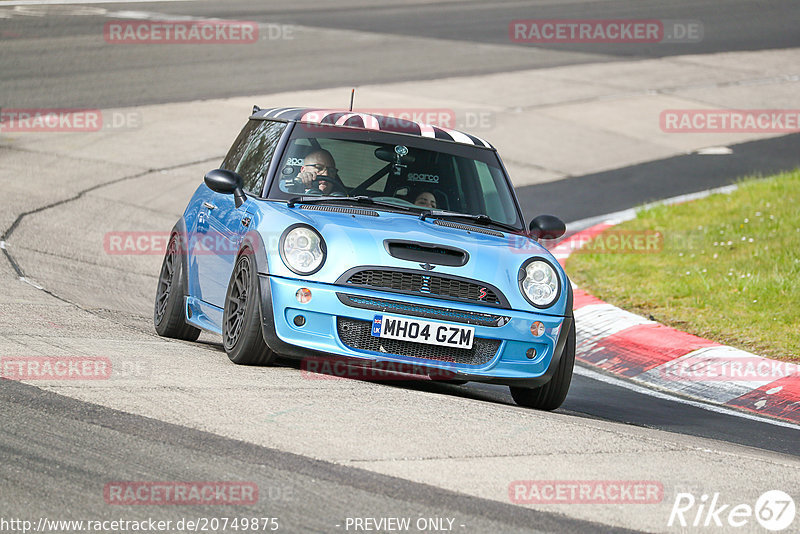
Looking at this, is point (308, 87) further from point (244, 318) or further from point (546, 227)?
point (244, 318)

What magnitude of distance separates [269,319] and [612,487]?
2270mm

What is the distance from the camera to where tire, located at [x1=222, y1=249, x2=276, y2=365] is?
661cm

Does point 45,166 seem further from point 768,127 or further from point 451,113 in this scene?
point 768,127

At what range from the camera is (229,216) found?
758 centimetres

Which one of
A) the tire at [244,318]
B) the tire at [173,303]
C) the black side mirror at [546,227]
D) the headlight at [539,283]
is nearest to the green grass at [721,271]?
the black side mirror at [546,227]

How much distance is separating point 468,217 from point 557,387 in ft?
3.81

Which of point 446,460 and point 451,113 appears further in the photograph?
point 451,113

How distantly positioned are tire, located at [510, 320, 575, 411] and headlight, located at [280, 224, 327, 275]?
4.78 ft

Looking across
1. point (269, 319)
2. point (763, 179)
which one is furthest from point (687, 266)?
point (269, 319)

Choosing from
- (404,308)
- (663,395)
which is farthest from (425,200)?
(663,395)

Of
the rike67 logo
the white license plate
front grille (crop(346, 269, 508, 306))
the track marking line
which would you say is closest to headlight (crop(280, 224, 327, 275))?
front grille (crop(346, 269, 508, 306))

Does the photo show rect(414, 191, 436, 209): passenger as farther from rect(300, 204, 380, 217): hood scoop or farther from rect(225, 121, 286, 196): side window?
rect(225, 121, 286, 196): side window

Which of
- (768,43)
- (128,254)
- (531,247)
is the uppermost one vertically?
(768,43)

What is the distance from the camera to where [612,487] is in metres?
4.96
